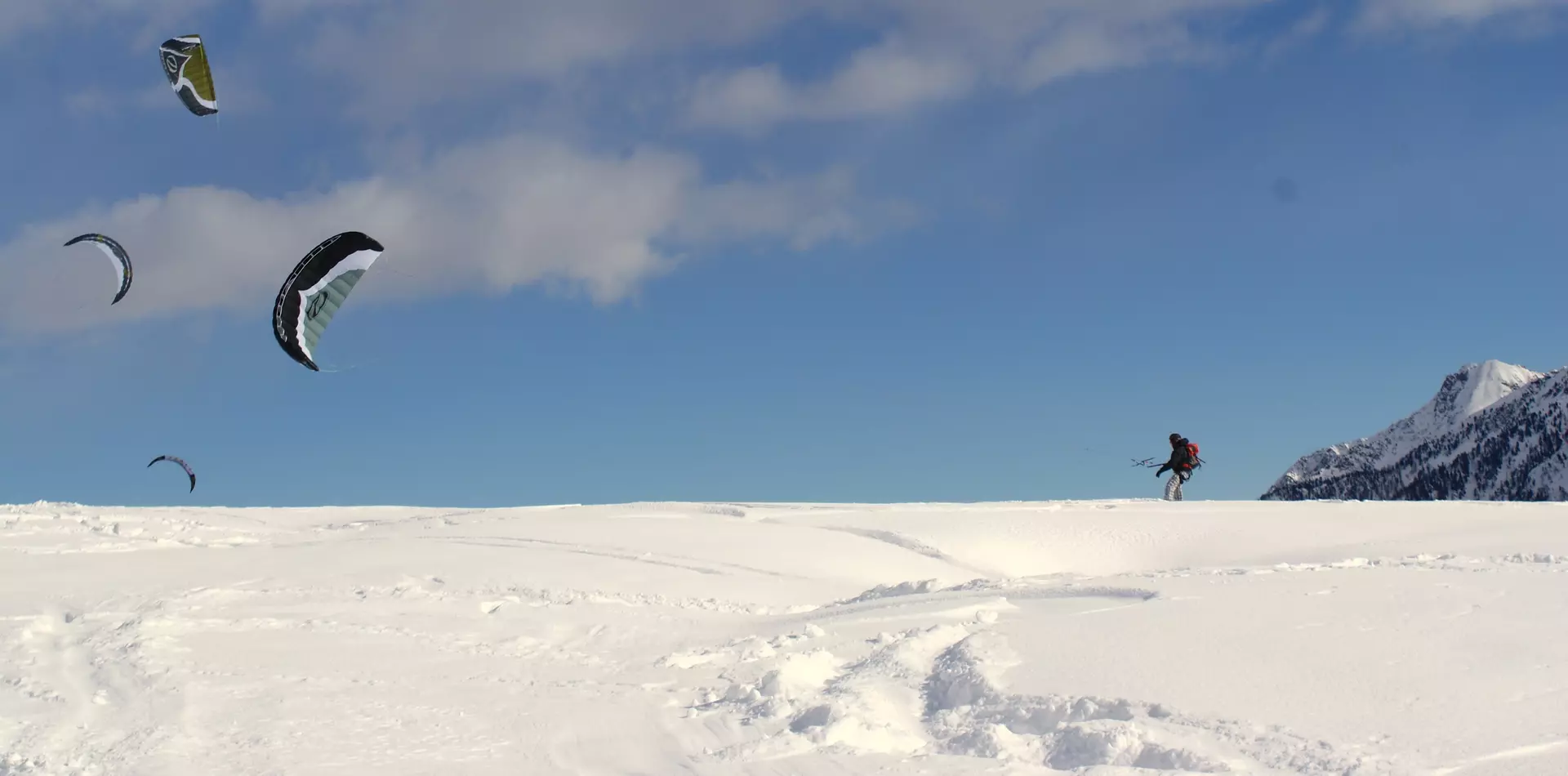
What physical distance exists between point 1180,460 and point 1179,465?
0.29ft

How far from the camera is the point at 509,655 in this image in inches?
380

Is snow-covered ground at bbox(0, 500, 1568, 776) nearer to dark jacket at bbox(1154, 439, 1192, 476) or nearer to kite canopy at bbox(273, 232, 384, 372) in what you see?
kite canopy at bbox(273, 232, 384, 372)

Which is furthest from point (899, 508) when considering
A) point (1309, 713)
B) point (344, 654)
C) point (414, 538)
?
point (1309, 713)

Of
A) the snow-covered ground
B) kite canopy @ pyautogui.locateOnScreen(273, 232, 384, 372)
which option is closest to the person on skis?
the snow-covered ground

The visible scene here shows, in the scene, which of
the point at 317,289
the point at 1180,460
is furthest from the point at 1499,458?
the point at 317,289

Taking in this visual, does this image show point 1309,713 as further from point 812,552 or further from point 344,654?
point 812,552

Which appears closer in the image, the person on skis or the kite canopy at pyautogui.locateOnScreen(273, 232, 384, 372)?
the kite canopy at pyautogui.locateOnScreen(273, 232, 384, 372)

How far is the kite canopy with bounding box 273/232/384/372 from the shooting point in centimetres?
1526

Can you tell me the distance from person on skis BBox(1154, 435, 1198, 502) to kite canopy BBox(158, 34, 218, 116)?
1710 cm

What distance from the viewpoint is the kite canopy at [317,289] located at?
50.1ft

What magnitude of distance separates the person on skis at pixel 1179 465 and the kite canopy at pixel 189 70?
17102 mm

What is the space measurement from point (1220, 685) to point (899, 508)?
11.7 m

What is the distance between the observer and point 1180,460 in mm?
20516

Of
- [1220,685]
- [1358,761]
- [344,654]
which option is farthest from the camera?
[344,654]
